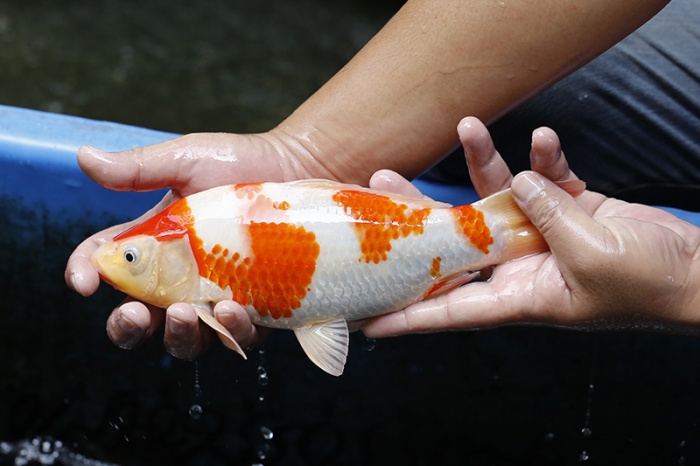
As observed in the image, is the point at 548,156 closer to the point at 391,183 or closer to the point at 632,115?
the point at 391,183

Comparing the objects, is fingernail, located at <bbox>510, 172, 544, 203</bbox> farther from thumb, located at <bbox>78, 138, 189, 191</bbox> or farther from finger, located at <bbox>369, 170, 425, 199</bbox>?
thumb, located at <bbox>78, 138, 189, 191</bbox>

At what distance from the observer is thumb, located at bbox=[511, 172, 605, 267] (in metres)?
1.31

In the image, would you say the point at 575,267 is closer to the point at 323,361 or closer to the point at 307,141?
the point at 323,361

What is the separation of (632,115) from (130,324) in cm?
101

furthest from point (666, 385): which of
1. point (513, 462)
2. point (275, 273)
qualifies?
point (275, 273)

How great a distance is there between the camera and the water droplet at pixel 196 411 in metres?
1.85

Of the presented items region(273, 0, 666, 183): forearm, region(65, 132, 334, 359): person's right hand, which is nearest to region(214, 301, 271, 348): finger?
region(65, 132, 334, 359): person's right hand

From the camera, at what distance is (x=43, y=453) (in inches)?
74.1

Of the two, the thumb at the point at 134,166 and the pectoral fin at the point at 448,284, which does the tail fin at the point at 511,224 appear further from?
the thumb at the point at 134,166

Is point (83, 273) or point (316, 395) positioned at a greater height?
point (83, 273)

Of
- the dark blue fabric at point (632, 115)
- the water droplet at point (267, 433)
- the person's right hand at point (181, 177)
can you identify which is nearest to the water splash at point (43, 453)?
the water droplet at point (267, 433)

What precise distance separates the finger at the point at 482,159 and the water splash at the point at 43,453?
1.00 meters

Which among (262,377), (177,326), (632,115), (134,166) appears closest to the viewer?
(177,326)

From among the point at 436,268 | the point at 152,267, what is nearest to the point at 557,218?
the point at 436,268
